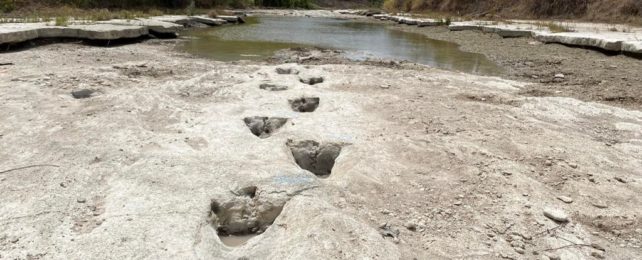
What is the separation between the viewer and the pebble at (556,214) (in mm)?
3332

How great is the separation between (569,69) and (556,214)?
24.8 feet

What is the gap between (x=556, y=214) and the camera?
338cm

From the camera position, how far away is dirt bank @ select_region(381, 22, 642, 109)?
24.0ft

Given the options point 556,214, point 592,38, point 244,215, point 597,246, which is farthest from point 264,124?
point 592,38

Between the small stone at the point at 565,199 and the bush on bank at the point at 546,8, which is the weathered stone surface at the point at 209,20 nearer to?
the bush on bank at the point at 546,8

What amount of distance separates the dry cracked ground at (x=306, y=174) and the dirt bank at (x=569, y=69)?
963 mm

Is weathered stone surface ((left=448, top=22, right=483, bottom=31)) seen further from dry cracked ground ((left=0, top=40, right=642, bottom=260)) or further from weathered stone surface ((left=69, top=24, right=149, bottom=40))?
dry cracked ground ((left=0, top=40, right=642, bottom=260))

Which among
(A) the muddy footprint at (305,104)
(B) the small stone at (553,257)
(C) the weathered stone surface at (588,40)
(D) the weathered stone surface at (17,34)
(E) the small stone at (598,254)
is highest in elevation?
(C) the weathered stone surface at (588,40)

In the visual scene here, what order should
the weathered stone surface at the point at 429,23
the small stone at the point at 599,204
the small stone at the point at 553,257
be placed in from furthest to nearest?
the weathered stone surface at the point at 429,23 < the small stone at the point at 599,204 < the small stone at the point at 553,257

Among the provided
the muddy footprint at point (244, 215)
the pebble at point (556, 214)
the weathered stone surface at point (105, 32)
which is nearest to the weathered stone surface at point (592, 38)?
the pebble at point (556, 214)

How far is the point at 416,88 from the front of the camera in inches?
285

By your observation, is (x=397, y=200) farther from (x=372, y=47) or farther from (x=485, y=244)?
(x=372, y=47)

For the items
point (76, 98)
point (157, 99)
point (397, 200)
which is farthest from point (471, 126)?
point (76, 98)

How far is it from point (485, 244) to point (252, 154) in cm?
209
